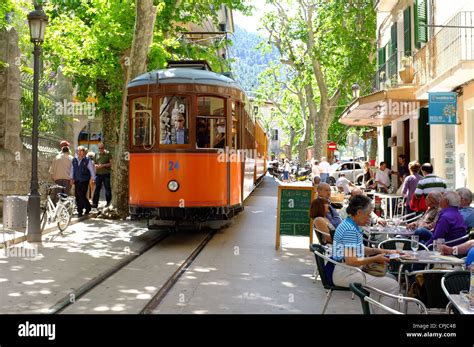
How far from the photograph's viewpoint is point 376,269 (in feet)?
22.1

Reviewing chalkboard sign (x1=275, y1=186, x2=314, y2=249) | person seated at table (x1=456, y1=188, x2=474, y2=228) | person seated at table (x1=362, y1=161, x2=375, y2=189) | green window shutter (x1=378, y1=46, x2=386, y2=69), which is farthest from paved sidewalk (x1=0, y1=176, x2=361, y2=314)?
green window shutter (x1=378, y1=46, x2=386, y2=69)

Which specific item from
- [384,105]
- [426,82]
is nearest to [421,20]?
[426,82]

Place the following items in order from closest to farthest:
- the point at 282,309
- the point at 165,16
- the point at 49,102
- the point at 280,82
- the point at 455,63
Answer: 1. the point at 282,309
2. the point at 455,63
3. the point at 49,102
4. the point at 165,16
5. the point at 280,82

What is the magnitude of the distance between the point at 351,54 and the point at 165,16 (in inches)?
507

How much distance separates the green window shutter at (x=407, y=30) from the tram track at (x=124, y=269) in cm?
1341

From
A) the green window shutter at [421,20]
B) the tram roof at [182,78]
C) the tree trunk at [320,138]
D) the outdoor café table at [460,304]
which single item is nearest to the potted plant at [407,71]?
the green window shutter at [421,20]

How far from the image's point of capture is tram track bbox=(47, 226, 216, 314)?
293 inches

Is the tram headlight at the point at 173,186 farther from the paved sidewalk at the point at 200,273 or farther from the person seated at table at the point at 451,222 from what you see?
the person seated at table at the point at 451,222

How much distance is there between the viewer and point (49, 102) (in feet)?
66.4

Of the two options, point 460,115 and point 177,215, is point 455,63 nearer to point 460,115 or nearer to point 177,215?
point 460,115

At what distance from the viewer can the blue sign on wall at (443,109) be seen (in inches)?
699

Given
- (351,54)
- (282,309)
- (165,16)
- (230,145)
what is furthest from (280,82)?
(282,309)

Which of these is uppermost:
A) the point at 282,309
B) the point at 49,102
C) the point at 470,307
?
the point at 49,102
